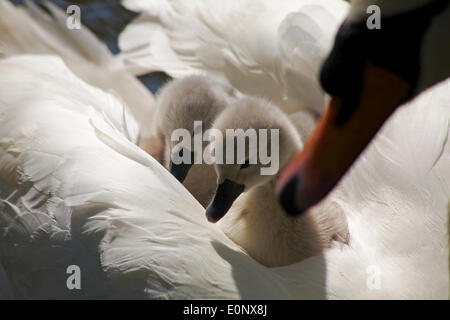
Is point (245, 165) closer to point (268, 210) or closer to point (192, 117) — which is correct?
point (268, 210)

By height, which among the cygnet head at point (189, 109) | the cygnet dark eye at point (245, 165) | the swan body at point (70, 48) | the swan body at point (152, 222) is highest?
the swan body at point (70, 48)

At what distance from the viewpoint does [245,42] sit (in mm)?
2293

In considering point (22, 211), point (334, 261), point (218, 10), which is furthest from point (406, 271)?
point (218, 10)

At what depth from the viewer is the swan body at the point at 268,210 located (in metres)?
1.77

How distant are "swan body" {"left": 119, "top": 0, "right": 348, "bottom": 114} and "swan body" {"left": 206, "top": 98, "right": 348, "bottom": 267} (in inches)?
14.8

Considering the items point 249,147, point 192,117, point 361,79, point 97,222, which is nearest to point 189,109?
point 192,117

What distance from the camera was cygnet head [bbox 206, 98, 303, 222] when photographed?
5.75 ft

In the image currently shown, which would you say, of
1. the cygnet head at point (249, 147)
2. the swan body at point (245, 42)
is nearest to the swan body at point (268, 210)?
the cygnet head at point (249, 147)

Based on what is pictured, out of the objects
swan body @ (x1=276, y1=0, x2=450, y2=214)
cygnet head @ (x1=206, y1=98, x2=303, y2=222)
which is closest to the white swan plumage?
cygnet head @ (x1=206, y1=98, x2=303, y2=222)

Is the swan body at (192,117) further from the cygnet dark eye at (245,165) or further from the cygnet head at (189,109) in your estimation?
the cygnet dark eye at (245,165)

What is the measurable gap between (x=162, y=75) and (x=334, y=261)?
131 cm

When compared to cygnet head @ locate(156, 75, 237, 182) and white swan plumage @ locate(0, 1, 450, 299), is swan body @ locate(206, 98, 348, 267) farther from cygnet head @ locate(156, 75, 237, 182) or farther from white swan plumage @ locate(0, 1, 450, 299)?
cygnet head @ locate(156, 75, 237, 182)

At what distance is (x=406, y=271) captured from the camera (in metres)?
1.73

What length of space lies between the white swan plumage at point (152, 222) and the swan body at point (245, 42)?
1.03 ft
